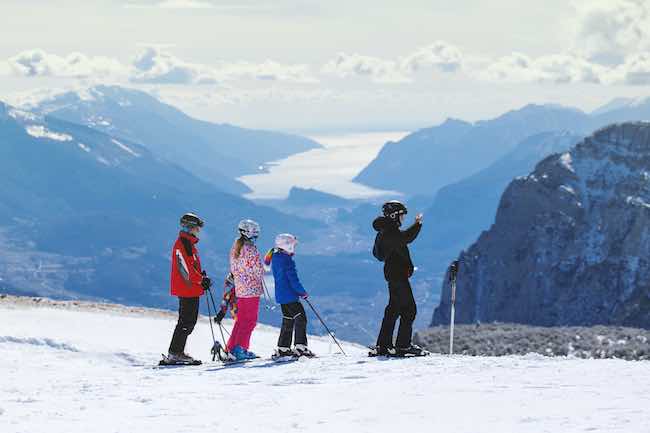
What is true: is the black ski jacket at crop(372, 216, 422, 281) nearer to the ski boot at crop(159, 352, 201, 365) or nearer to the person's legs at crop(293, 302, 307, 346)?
the person's legs at crop(293, 302, 307, 346)

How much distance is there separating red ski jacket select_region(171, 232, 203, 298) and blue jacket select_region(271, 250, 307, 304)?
1.43 m

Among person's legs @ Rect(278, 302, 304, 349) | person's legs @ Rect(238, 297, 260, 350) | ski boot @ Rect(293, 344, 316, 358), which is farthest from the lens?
ski boot @ Rect(293, 344, 316, 358)

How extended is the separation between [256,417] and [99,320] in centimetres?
1906

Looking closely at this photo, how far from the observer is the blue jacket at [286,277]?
17641 millimetres

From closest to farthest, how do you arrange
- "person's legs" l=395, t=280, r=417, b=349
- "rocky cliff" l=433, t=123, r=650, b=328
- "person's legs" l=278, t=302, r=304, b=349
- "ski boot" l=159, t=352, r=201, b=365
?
1. "person's legs" l=395, t=280, r=417, b=349
2. "person's legs" l=278, t=302, r=304, b=349
3. "ski boot" l=159, t=352, r=201, b=365
4. "rocky cliff" l=433, t=123, r=650, b=328

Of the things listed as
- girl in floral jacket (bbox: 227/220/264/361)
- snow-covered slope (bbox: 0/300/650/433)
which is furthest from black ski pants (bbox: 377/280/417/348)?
girl in floral jacket (bbox: 227/220/264/361)

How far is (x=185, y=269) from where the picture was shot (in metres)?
17.7

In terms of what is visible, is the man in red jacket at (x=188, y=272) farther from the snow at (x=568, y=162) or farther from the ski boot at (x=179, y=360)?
the snow at (x=568, y=162)

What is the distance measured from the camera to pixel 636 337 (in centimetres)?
4125

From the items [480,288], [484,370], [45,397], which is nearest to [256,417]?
[45,397]

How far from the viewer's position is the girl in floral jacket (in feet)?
58.7

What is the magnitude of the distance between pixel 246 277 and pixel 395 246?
309 cm

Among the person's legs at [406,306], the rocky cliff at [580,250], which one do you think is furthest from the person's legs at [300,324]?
the rocky cliff at [580,250]

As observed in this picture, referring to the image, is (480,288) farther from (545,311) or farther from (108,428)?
(108,428)
